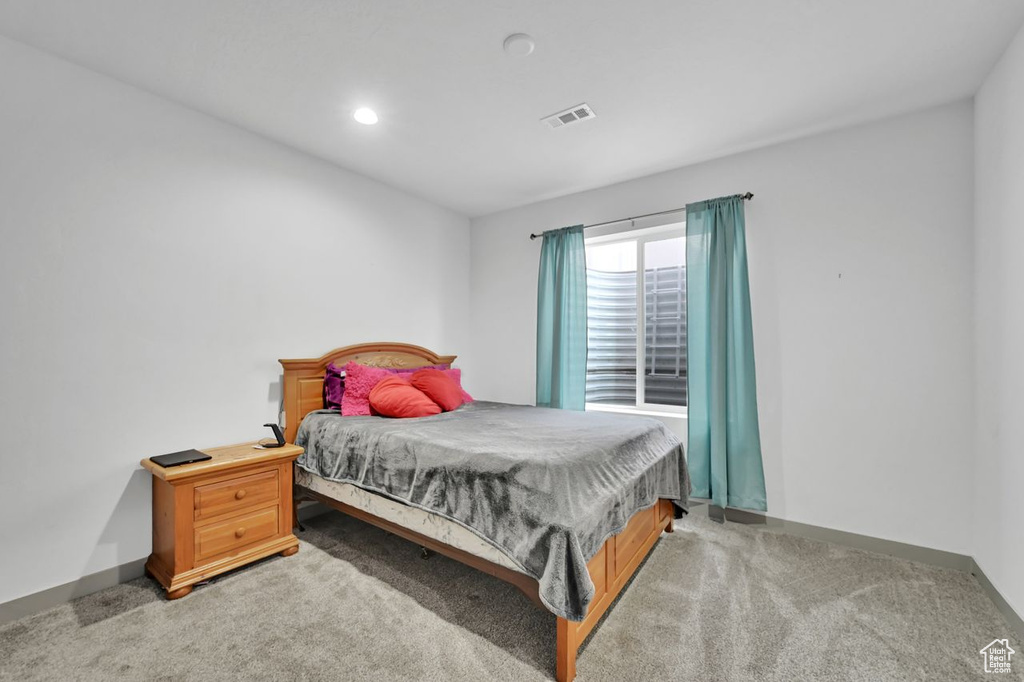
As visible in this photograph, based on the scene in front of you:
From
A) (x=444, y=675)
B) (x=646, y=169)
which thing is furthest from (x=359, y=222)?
(x=444, y=675)

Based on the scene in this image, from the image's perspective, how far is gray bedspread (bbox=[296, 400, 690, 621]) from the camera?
158 centimetres

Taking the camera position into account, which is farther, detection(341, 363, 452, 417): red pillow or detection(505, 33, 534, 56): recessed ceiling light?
detection(341, 363, 452, 417): red pillow

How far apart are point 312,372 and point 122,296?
3.64ft

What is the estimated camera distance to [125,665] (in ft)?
5.22

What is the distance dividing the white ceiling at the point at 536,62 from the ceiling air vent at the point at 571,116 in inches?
2.2

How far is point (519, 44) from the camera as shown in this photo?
1.94 meters

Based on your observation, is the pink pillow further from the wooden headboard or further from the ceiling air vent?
the ceiling air vent

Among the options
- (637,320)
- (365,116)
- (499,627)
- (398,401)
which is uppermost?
(365,116)

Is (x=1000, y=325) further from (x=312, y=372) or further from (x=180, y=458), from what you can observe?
(x=180, y=458)

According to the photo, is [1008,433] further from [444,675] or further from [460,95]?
[460,95]

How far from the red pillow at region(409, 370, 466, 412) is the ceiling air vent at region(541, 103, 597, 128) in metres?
1.96

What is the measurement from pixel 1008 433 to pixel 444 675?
272cm

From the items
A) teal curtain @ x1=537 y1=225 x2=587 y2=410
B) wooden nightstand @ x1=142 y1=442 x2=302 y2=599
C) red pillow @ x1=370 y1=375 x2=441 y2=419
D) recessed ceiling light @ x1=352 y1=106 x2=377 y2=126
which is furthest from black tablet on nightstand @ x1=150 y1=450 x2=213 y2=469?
teal curtain @ x1=537 y1=225 x2=587 y2=410

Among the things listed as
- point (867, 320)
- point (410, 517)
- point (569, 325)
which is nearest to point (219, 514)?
point (410, 517)
